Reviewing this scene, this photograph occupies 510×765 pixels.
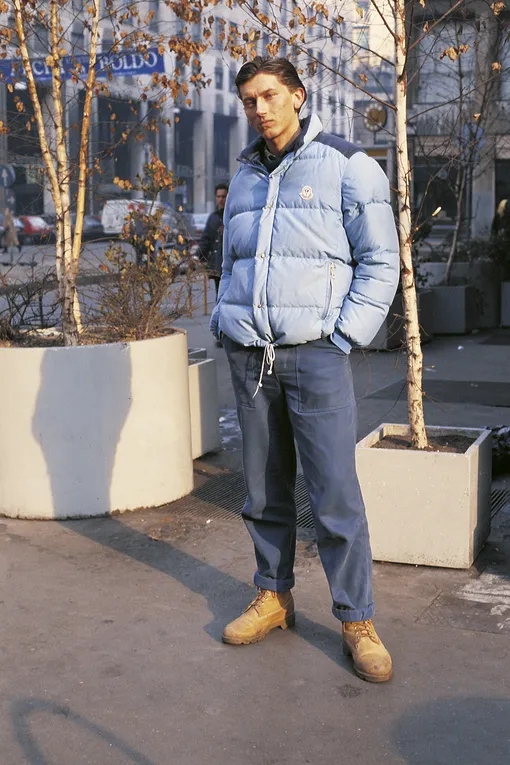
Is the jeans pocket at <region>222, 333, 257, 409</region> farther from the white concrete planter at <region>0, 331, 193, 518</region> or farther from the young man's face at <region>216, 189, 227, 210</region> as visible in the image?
the young man's face at <region>216, 189, 227, 210</region>

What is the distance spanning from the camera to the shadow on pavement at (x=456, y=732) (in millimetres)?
3195

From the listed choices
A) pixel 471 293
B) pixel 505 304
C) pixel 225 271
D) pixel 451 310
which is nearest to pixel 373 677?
pixel 225 271

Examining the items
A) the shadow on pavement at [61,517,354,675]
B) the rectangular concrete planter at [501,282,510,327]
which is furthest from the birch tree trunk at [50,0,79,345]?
the rectangular concrete planter at [501,282,510,327]

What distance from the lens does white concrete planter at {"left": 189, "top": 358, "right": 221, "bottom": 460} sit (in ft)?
23.1

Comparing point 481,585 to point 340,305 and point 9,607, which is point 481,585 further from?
point 9,607

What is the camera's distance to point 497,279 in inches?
593

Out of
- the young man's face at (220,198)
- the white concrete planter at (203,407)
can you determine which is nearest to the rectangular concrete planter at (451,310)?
the young man's face at (220,198)

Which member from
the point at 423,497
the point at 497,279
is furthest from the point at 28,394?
the point at 497,279

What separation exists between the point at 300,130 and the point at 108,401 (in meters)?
2.33

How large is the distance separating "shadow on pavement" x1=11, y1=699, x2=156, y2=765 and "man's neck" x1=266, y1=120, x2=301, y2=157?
205 centimetres

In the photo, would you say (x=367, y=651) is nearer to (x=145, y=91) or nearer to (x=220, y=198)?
(x=145, y=91)

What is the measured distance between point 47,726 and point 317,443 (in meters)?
1.30

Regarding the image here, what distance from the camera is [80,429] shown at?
5664 millimetres

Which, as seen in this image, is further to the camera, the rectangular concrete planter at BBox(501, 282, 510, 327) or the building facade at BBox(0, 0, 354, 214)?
the rectangular concrete planter at BBox(501, 282, 510, 327)
